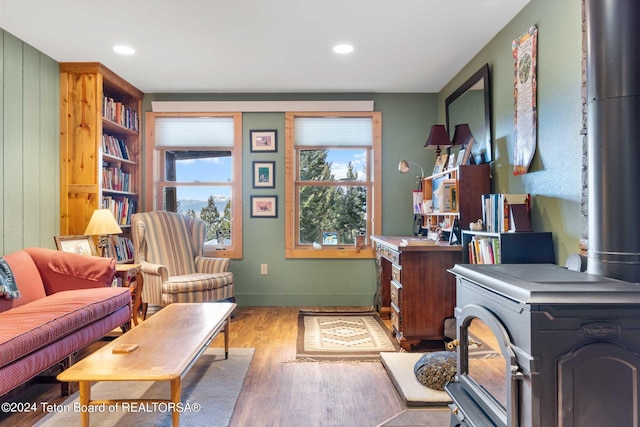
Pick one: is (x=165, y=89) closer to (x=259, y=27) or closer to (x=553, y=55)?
(x=259, y=27)

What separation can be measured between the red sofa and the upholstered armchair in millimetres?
479

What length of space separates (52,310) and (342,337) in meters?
2.04

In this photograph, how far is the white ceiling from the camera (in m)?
2.44

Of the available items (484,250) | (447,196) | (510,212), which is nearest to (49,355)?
(484,250)

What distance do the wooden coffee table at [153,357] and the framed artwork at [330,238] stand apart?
210 cm

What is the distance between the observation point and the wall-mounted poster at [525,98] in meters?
2.30

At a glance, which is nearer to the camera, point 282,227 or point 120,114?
point 120,114

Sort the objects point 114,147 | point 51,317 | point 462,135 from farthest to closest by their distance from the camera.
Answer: point 114,147 < point 462,135 < point 51,317

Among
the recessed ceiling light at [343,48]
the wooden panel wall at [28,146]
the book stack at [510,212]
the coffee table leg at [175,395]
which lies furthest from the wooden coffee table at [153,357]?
the recessed ceiling light at [343,48]

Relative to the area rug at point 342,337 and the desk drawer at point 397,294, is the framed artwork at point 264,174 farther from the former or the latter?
the desk drawer at point 397,294

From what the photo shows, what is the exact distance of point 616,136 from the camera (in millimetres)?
1315

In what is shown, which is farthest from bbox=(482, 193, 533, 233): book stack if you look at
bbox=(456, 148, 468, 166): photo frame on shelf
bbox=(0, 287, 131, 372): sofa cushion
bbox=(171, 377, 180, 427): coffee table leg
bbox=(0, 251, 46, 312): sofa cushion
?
bbox=(0, 251, 46, 312): sofa cushion

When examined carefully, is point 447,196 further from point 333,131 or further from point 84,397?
point 84,397

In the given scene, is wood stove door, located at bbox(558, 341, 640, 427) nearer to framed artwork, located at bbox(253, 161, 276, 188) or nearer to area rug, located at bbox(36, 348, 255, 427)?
area rug, located at bbox(36, 348, 255, 427)
